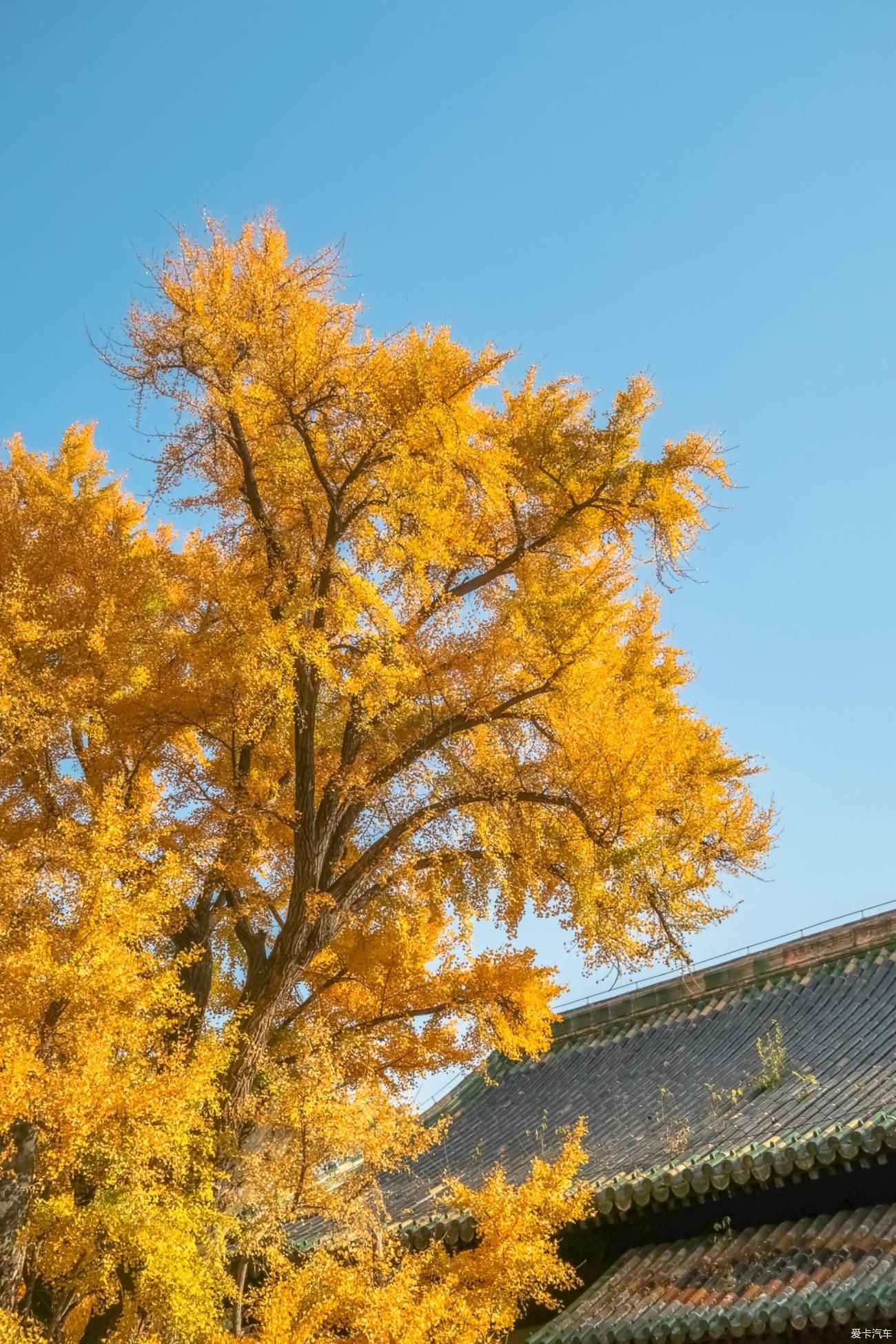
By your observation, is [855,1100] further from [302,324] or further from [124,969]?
[302,324]

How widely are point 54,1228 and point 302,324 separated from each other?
734cm

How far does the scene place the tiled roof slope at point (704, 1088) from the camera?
7797 millimetres

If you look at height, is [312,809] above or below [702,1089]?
above

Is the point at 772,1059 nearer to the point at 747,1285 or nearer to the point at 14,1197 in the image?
the point at 747,1285

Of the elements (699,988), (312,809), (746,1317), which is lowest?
(746,1317)

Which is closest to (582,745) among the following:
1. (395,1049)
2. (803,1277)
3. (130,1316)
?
(395,1049)

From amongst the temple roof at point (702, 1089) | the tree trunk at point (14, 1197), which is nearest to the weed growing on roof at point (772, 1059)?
the temple roof at point (702, 1089)

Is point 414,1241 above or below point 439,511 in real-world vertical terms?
below

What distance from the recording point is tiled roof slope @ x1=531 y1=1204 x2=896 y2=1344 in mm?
6539

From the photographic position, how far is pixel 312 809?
8.30m

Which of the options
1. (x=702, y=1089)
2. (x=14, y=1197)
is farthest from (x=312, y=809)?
(x=702, y=1089)

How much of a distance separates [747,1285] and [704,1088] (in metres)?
2.82

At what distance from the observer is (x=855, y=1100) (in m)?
8.17

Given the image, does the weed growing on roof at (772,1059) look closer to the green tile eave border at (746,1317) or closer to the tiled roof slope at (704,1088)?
the tiled roof slope at (704,1088)
